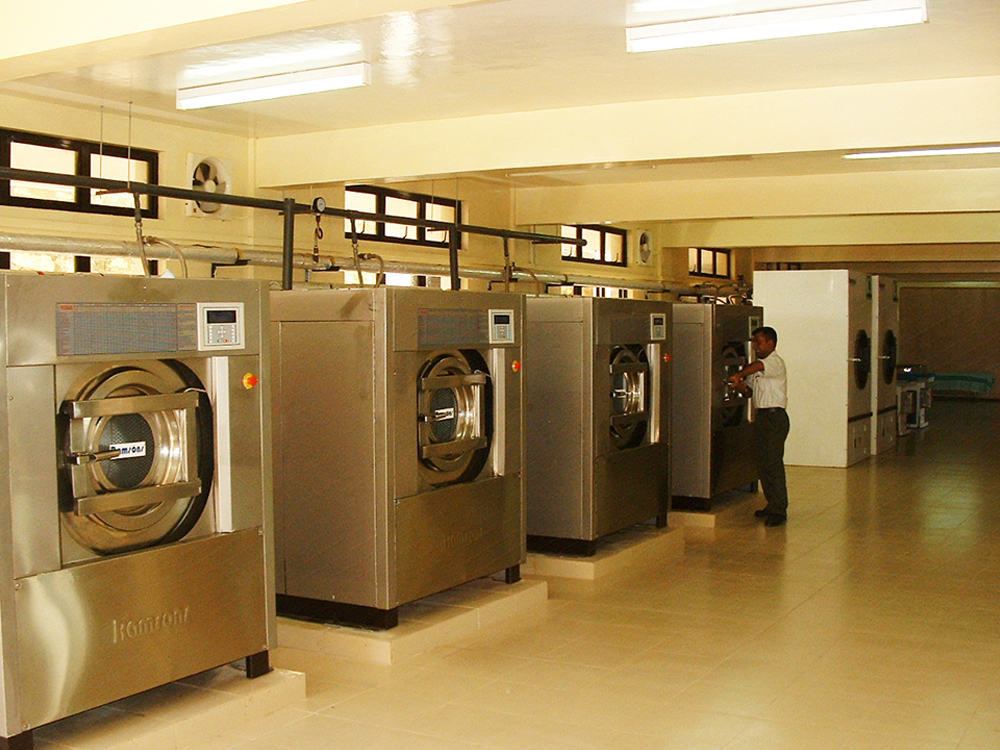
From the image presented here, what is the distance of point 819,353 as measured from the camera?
12914mm

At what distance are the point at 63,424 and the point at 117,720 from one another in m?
1.17

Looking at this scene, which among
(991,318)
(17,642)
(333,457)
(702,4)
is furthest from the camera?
(991,318)

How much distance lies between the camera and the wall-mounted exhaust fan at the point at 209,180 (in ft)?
28.2

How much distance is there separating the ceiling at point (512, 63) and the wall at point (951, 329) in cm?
2004

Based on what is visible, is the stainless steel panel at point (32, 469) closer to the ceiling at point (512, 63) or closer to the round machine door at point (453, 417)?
the ceiling at point (512, 63)

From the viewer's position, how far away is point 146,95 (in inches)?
291

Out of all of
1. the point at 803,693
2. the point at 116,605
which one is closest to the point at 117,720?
the point at 116,605

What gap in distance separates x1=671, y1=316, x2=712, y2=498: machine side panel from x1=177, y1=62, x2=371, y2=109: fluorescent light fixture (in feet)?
12.6

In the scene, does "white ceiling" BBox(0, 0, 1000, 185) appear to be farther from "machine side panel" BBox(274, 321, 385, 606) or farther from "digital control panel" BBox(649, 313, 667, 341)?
"machine side panel" BBox(274, 321, 385, 606)

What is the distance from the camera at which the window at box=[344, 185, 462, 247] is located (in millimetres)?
10719

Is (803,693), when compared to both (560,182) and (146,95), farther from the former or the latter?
(560,182)

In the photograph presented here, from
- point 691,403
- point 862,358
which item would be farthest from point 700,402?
point 862,358

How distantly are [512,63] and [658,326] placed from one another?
2346 mm

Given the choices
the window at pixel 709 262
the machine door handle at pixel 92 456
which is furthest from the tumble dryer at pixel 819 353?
the machine door handle at pixel 92 456
